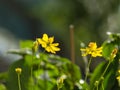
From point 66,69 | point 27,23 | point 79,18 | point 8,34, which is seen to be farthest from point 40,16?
point 66,69

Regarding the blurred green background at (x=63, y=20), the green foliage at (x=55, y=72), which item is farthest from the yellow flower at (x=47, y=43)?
the blurred green background at (x=63, y=20)

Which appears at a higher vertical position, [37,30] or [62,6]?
[37,30]

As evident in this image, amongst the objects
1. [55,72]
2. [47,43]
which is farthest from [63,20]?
[47,43]

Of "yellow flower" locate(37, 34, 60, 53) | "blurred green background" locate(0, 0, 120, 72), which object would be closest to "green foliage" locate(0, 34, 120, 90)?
"yellow flower" locate(37, 34, 60, 53)

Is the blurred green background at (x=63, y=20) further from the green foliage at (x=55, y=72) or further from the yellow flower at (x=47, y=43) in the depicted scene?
the yellow flower at (x=47, y=43)

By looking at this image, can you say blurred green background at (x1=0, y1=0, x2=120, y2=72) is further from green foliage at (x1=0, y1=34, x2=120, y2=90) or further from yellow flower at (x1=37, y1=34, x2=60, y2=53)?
yellow flower at (x1=37, y1=34, x2=60, y2=53)

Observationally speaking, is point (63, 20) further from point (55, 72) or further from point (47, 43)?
point (47, 43)

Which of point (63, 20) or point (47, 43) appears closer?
point (47, 43)

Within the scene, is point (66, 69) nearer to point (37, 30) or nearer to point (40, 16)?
point (40, 16)
